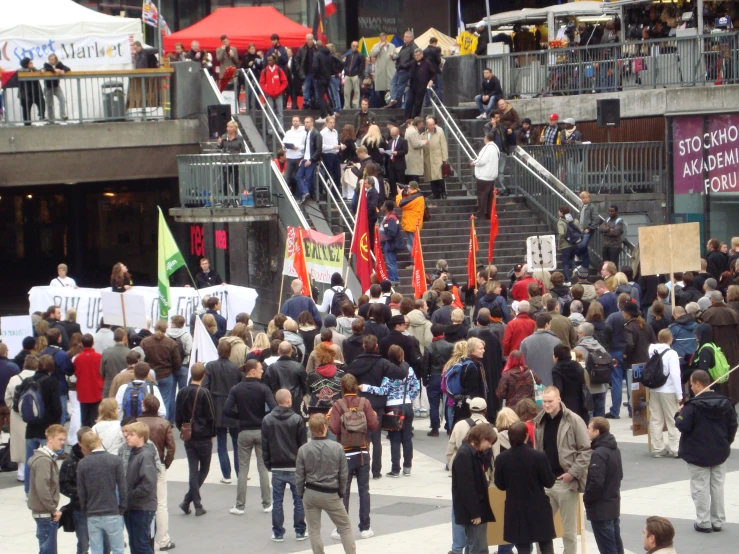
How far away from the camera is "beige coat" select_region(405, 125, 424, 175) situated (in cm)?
2545

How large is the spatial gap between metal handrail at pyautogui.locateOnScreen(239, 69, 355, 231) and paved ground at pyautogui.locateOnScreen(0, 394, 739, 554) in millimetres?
9120

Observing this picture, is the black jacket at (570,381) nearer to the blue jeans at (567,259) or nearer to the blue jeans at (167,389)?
the blue jeans at (167,389)

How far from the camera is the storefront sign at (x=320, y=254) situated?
66.4ft

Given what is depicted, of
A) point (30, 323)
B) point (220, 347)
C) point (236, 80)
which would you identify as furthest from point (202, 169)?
point (220, 347)

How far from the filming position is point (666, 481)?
14.5 m

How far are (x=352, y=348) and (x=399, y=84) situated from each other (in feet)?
44.3

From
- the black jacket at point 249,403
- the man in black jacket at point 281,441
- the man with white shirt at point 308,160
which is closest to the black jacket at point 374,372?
the black jacket at point 249,403

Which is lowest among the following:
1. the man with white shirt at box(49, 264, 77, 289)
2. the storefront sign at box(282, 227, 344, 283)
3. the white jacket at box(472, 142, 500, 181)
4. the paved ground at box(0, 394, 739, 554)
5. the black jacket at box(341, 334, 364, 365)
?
the paved ground at box(0, 394, 739, 554)

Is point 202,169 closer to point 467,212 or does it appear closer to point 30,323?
point 467,212

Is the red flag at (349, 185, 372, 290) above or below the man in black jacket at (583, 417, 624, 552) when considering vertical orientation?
above

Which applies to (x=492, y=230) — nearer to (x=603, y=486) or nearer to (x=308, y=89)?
(x=308, y=89)

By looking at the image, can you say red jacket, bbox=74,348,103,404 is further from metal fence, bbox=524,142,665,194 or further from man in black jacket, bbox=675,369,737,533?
metal fence, bbox=524,142,665,194

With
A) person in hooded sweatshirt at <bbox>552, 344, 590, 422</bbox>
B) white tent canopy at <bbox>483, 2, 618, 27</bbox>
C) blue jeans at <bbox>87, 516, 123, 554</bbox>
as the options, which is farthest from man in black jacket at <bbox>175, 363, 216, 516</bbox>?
white tent canopy at <bbox>483, 2, 618, 27</bbox>

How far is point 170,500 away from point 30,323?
5.83 metres
